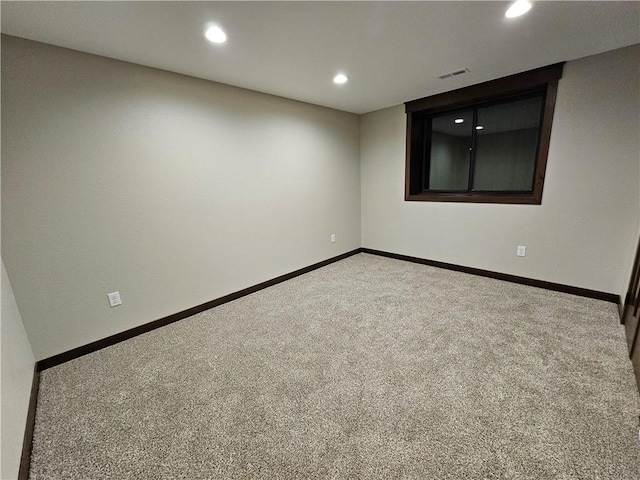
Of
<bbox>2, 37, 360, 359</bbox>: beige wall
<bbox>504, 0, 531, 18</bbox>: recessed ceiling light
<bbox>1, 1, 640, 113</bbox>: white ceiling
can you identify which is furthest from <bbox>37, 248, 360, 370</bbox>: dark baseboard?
<bbox>504, 0, 531, 18</bbox>: recessed ceiling light

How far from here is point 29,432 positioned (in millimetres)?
1423

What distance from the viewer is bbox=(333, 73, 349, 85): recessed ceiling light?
101 inches

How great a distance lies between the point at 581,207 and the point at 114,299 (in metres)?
4.27

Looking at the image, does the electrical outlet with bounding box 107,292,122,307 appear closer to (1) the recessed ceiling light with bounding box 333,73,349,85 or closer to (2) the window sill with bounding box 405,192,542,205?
(1) the recessed ceiling light with bounding box 333,73,349,85

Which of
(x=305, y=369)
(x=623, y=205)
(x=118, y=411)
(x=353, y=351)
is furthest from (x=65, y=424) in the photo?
(x=623, y=205)

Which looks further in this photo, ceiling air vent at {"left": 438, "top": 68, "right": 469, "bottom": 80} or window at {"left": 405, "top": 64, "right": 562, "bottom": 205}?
window at {"left": 405, "top": 64, "right": 562, "bottom": 205}

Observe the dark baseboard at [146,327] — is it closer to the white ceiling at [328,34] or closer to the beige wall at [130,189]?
the beige wall at [130,189]

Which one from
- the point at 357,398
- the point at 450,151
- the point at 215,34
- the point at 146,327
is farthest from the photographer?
the point at 450,151

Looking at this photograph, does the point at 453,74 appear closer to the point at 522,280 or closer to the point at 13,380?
the point at 522,280

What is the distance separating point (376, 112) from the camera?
4.00 metres

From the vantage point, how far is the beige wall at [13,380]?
1.15 metres

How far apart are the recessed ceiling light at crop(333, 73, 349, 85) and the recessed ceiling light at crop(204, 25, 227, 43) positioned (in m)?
1.12

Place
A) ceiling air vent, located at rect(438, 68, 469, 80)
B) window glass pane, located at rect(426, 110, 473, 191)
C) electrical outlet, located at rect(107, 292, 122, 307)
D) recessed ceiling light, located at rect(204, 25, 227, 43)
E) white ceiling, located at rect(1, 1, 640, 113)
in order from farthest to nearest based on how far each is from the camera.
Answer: window glass pane, located at rect(426, 110, 473, 191) → ceiling air vent, located at rect(438, 68, 469, 80) → electrical outlet, located at rect(107, 292, 122, 307) → recessed ceiling light, located at rect(204, 25, 227, 43) → white ceiling, located at rect(1, 1, 640, 113)

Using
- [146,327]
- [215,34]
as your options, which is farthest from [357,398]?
[215,34]
